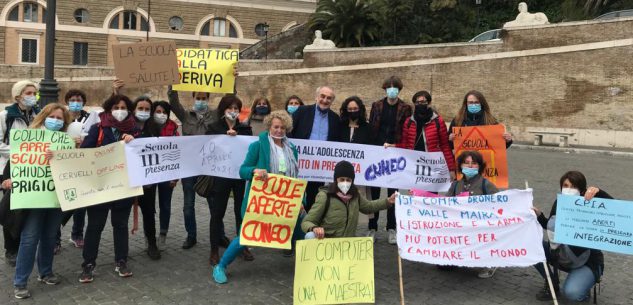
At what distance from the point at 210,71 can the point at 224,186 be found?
69.9 inches

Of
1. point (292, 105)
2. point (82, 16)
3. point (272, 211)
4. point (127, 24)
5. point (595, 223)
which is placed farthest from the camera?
point (127, 24)

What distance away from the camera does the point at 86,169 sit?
540 centimetres

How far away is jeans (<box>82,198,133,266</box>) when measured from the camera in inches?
214

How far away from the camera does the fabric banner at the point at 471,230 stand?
5.20 meters

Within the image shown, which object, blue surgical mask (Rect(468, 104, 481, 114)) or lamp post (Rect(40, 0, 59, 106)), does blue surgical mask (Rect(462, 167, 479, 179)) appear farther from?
lamp post (Rect(40, 0, 59, 106))

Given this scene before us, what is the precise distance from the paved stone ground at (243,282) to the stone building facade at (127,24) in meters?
45.0

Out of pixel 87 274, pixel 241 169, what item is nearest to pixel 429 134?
pixel 241 169

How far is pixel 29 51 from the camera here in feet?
154

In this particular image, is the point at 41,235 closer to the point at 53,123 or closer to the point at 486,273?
the point at 53,123

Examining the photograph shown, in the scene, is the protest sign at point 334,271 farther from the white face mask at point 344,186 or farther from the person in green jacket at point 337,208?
the white face mask at point 344,186

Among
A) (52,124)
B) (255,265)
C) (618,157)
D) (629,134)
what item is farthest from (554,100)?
(52,124)

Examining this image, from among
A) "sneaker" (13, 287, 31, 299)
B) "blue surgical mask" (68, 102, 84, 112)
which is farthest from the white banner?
"sneaker" (13, 287, 31, 299)

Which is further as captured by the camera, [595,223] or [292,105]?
[292,105]

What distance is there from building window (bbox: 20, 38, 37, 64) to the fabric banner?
163ft
